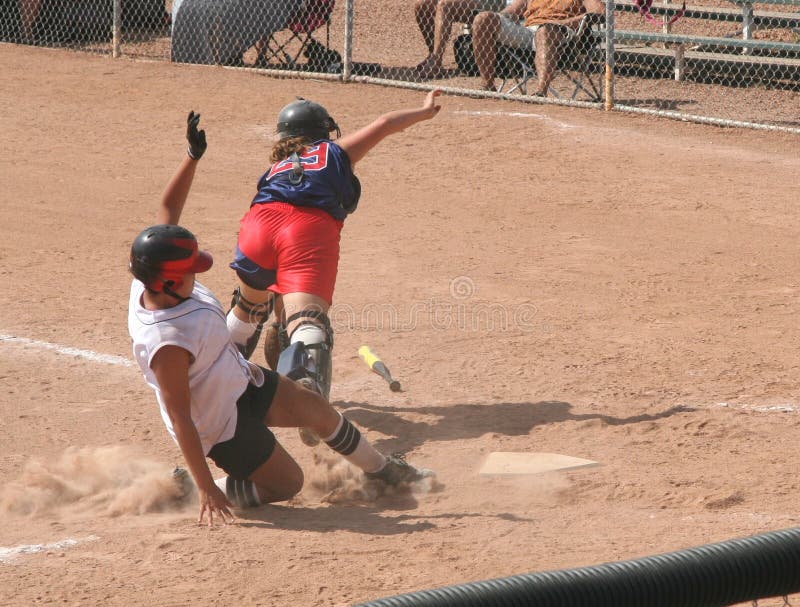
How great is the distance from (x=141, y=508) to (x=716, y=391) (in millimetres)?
2926

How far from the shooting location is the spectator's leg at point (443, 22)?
13.8 meters

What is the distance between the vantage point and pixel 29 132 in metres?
11.7

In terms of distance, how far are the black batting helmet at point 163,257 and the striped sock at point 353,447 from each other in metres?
0.91

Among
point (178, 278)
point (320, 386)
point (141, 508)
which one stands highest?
point (178, 278)

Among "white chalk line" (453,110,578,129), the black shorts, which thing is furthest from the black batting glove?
"white chalk line" (453,110,578,129)

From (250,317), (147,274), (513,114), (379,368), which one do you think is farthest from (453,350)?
(513,114)

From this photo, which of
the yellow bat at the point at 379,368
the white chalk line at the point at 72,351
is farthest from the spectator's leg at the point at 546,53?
the white chalk line at the point at 72,351

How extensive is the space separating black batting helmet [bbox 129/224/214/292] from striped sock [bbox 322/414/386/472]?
0.91m

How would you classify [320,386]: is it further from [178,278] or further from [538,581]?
[538,581]

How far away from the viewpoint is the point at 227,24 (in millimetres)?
14547

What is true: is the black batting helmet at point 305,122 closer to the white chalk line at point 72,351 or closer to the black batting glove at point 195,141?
the black batting glove at point 195,141

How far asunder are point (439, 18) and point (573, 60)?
1.91 metres

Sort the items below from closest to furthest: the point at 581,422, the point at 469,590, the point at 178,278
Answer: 1. the point at 469,590
2. the point at 178,278
3. the point at 581,422

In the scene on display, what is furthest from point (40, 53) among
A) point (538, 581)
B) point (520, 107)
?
point (538, 581)
